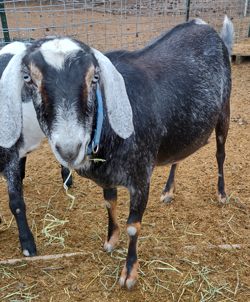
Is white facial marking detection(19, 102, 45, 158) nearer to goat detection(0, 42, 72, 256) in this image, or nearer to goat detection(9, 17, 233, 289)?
goat detection(0, 42, 72, 256)

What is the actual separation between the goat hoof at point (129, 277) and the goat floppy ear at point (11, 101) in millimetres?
1329

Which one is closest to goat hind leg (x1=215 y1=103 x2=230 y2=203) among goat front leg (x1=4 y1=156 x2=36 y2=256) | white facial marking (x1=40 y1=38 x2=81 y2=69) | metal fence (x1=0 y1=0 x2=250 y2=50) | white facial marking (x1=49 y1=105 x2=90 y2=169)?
goat front leg (x1=4 y1=156 x2=36 y2=256)

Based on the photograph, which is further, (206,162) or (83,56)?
(206,162)

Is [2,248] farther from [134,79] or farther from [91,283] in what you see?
[134,79]

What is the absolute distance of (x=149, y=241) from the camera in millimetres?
3537

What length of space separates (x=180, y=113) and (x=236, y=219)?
1283mm

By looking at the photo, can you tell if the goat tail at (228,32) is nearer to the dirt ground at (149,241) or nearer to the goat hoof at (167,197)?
A: the dirt ground at (149,241)

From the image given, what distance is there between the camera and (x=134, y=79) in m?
2.91

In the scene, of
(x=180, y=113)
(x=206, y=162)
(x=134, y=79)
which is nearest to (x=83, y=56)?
(x=134, y=79)

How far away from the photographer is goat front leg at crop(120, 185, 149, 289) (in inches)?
115

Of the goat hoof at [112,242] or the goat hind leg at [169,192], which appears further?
the goat hind leg at [169,192]

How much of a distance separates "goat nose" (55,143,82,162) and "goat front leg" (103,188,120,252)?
128cm

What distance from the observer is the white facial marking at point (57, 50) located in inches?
85.2

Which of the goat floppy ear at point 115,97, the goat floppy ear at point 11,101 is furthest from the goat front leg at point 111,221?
the goat floppy ear at point 11,101
